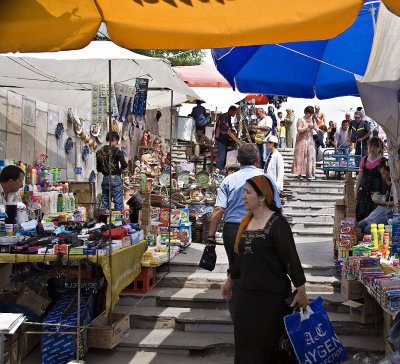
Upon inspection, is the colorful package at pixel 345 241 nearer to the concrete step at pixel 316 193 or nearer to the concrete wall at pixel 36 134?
the concrete wall at pixel 36 134

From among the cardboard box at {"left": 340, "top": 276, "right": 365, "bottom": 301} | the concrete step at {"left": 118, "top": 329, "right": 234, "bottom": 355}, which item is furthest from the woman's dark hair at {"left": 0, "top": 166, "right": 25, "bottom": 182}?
the cardboard box at {"left": 340, "top": 276, "right": 365, "bottom": 301}

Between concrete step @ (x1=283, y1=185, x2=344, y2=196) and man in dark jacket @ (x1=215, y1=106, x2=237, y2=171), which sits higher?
man in dark jacket @ (x1=215, y1=106, x2=237, y2=171)

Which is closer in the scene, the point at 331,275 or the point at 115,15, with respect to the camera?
the point at 115,15

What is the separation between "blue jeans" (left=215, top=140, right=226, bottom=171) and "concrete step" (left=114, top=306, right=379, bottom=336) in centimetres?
811

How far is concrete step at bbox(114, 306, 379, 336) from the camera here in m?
6.06

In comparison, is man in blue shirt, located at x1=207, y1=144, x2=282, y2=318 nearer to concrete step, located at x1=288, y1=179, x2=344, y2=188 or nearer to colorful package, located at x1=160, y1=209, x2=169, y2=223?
colorful package, located at x1=160, y1=209, x2=169, y2=223

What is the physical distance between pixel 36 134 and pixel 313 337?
825 centimetres

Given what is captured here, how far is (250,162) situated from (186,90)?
6.49 feet

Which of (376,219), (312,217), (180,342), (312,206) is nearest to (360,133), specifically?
(312,206)

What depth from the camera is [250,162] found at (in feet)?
17.3

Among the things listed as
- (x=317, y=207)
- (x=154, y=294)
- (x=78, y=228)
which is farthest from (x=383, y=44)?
(x=317, y=207)

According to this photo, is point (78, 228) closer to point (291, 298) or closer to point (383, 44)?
point (291, 298)

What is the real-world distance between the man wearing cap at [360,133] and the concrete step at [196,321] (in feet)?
28.7

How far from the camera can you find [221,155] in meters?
14.5
